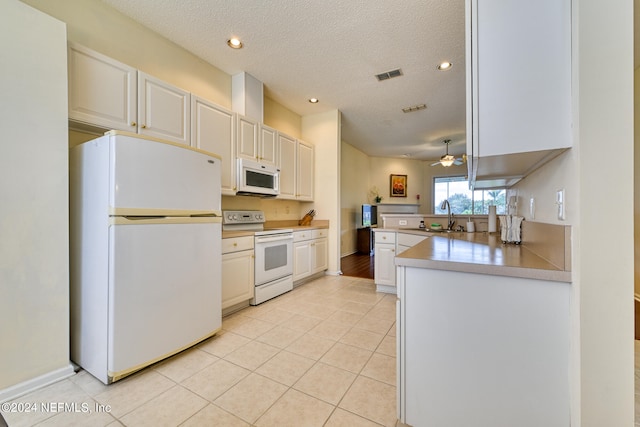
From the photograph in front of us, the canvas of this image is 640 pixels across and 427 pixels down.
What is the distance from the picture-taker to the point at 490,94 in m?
1.02

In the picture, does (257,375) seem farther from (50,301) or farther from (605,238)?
(605,238)

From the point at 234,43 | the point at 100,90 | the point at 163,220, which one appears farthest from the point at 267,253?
the point at 234,43

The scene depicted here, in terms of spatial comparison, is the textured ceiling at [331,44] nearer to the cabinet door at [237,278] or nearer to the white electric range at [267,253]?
the white electric range at [267,253]

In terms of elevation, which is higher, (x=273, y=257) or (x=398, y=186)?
(x=398, y=186)

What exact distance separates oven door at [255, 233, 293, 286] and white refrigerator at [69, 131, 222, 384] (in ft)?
3.07

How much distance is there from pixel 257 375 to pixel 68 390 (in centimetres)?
110

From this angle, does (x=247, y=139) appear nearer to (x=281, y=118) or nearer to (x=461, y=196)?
(x=281, y=118)

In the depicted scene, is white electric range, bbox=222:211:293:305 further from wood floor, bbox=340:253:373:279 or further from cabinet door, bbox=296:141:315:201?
wood floor, bbox=340:253:373:279

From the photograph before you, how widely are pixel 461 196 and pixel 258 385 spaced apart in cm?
806

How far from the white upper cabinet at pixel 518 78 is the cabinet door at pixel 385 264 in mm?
2335

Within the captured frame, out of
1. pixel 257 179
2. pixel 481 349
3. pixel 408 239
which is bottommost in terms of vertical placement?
pixel 481 349

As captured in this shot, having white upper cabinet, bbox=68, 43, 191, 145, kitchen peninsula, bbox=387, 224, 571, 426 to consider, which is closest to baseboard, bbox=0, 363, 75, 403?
white upper cabinet, bbox=68, 43, 191, 145

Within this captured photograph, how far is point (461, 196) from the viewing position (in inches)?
305

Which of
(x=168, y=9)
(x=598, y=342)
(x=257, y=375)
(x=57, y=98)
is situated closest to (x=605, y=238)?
(x=598, y=342)
